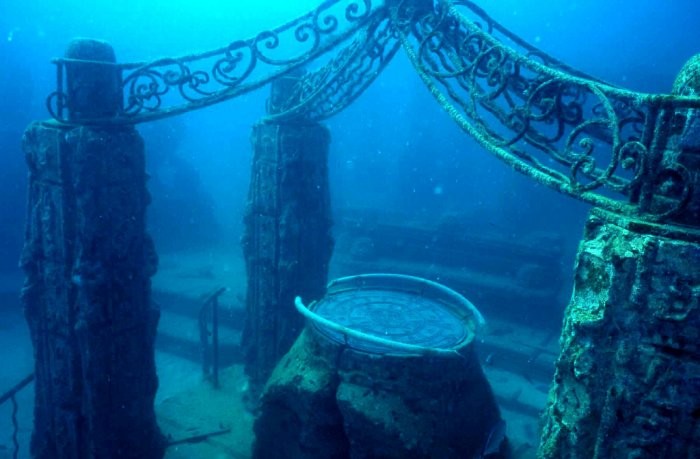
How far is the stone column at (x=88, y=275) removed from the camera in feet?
14.3

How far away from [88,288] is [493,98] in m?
4.03

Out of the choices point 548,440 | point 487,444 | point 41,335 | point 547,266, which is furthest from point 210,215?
point 548,440

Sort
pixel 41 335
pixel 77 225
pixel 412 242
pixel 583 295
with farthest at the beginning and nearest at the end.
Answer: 1. pixel 412 242
2. pixel 41 335
3. pixel 77 225
4. pixel 583 295

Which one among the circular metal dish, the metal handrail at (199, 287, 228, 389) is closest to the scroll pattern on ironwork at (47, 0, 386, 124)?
the circular metal dish

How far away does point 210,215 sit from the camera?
24.0m

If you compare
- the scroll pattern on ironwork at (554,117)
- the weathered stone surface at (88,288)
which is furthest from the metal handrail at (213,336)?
the scroll pattern on ironwork at (554,117)

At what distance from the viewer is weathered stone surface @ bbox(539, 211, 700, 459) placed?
1.72 metres

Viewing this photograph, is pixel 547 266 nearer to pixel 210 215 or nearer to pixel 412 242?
pixel 412 242

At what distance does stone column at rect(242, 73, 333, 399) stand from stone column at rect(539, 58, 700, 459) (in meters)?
4.64

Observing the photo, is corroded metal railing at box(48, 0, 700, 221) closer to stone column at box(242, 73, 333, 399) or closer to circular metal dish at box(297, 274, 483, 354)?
stone column at box(242, 73, 333, 399)

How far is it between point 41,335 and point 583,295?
5159 millimetres

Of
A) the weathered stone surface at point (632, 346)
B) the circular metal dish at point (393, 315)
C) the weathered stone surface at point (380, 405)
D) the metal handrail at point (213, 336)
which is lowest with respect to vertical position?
the metal handrail at point (213, 336)

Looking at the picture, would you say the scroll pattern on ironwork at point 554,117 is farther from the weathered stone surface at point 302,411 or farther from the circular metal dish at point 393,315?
the weathered stone surface at point 302,411

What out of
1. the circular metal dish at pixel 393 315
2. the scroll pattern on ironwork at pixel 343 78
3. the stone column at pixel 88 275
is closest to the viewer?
the stone column at pixel 88 275
